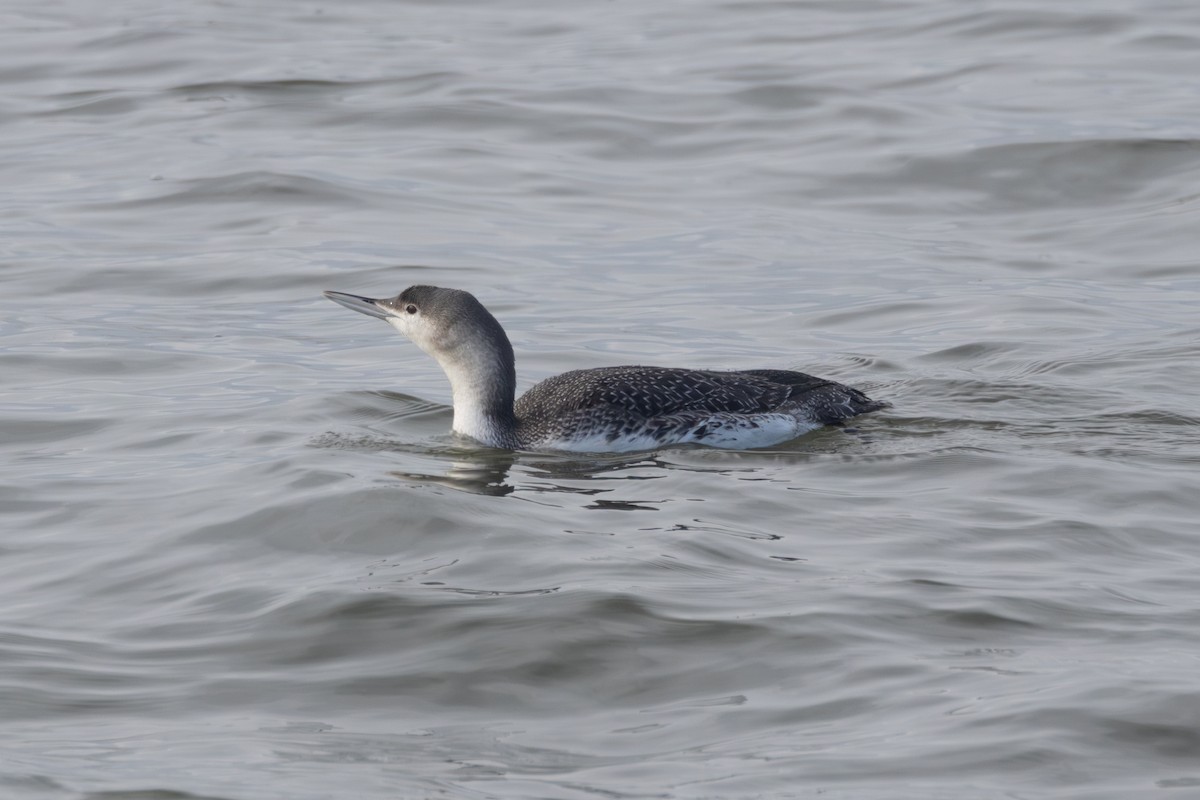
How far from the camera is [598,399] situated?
31.2ft

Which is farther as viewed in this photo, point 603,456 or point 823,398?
point 823,398

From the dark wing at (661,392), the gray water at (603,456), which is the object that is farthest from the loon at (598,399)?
the gray water at (603,456)

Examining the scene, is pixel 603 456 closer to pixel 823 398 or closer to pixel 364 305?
pixel 823 398

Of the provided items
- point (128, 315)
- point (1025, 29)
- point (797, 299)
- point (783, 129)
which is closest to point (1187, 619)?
point (797, 299)

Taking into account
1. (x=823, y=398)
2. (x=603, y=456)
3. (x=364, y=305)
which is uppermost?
(x=364, y=305)

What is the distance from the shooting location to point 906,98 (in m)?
18.3

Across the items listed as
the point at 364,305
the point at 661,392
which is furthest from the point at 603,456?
the point at 364,305

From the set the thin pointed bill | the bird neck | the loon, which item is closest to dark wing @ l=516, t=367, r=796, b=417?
the loon

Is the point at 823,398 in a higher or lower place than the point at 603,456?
higher

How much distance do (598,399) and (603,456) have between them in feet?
0.93

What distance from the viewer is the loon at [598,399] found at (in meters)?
9.50

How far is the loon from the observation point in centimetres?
950

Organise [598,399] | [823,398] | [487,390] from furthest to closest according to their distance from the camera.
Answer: [823,398]
[487,390]
[598,399]

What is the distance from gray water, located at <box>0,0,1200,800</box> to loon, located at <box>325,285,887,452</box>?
14 centimetres
